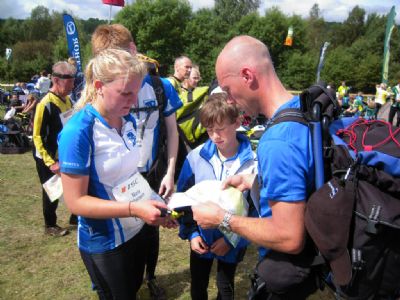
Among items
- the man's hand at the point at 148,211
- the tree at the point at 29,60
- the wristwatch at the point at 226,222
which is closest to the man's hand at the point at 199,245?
the man's hand at the point at 148,211

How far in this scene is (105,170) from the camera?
1883mm

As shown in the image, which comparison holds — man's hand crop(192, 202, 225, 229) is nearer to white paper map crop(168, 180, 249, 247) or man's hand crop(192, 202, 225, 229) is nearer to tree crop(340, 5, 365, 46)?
white paper map crop(168, 180, 249, 247)

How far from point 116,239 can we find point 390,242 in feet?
4.50

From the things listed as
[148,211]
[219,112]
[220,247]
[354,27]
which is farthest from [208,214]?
[354,27]

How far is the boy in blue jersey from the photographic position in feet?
8.08

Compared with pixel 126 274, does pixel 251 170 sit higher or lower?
higher

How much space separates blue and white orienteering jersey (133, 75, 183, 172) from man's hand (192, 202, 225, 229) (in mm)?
997

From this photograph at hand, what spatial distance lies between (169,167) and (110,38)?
3.47 ft

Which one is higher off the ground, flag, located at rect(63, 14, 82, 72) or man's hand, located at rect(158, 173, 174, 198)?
flag, located at rect(63, 14, 82, 72)

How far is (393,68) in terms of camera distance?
46219 millimetres

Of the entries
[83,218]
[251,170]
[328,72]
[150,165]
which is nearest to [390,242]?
[251,170]

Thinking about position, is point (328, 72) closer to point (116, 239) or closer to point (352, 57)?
point (352, 57)

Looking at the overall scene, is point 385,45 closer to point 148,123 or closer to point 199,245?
point 148,123

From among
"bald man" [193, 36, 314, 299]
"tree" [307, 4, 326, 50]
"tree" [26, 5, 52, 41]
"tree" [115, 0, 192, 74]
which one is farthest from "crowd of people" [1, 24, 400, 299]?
"tree" [26, 5, 52, 41]
